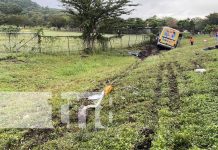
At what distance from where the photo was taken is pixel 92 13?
31.1m

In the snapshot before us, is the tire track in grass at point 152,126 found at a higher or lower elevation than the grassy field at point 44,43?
lower

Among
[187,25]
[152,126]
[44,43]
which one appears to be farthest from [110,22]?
[187,25]

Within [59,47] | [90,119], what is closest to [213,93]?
[90,119]

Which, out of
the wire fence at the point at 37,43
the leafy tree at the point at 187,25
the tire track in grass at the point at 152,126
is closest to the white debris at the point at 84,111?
the tire track in grass at the point at 152,126

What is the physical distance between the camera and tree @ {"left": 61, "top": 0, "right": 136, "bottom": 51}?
102ft

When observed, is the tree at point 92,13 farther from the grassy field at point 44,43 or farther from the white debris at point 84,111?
the white debris at point 84,111

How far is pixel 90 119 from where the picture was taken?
10344mm

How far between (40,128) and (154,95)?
4.46 metres

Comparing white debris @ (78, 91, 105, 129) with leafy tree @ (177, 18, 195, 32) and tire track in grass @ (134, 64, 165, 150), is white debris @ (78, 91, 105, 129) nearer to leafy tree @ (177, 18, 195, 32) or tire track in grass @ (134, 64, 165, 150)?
tire track in grass @ (134, 64, 165, 150)

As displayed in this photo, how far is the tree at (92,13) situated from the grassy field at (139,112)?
12843mm

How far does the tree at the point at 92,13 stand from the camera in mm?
31047

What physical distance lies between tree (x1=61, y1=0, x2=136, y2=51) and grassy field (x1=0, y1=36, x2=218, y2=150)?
42.1 ft

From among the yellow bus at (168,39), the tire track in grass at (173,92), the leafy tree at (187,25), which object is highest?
the leafy tree at (187,25)

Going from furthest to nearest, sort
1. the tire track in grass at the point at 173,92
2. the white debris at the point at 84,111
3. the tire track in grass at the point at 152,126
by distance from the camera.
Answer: the tire track in grass at the point at 173,92, the white debris at the point at 84,111, the tire track in grass at the point at 152,126
